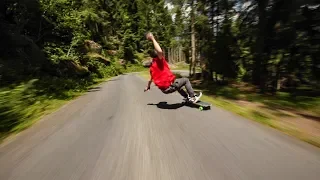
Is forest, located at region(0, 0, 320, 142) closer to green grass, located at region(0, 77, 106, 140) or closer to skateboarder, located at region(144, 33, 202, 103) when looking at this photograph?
green grass, located at region(0, 77, 106, 140)

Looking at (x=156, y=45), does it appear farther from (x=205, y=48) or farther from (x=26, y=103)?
(x=205, y=48)

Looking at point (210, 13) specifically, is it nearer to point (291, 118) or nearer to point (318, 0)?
point (318, 0)

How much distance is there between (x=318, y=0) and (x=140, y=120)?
10036 mm

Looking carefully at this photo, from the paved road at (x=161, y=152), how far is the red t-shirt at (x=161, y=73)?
170 cm

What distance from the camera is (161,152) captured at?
3.98 m

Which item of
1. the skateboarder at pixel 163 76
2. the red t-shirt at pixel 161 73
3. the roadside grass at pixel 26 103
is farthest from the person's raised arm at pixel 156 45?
the roadside grass at pixel 26 103

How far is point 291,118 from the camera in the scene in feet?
20.9

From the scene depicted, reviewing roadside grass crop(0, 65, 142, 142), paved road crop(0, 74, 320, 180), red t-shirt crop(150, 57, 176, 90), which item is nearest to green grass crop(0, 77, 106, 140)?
roadside grass crop(0, 65, 142, 142)

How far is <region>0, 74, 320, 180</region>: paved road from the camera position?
318cm

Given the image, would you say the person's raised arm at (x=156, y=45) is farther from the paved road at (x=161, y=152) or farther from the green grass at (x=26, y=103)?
the green grass at (x=26, y=103)

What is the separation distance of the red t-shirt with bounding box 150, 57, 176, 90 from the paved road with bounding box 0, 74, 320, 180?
1.70 meters

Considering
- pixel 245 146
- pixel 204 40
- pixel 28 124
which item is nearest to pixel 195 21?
pixel 204 40

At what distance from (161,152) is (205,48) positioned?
51.1 feet

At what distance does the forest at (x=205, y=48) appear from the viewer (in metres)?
11.1
